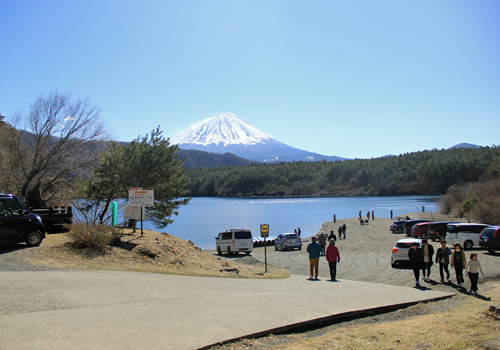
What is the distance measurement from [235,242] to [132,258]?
13.5 m

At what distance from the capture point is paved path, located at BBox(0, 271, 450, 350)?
530 centimetres

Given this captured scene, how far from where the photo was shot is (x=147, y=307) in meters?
7.00

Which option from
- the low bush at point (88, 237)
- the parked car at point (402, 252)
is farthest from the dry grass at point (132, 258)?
the parked car at point (402, 252)

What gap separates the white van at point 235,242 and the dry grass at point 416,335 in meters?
19.0

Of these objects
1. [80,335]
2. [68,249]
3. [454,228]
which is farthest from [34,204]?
[454,228]

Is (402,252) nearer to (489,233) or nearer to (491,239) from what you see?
(491,239)

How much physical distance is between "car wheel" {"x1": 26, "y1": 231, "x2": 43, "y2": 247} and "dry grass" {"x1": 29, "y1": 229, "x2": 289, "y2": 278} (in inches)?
10.3

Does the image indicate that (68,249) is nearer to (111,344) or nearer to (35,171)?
(111,344)

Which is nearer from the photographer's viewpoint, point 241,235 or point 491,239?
point 491,239

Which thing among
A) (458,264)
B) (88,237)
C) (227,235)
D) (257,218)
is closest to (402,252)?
(458,264)

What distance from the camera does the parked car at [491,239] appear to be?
19.7 metres

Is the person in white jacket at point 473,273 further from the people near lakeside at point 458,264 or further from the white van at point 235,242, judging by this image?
the white van at point 235,242

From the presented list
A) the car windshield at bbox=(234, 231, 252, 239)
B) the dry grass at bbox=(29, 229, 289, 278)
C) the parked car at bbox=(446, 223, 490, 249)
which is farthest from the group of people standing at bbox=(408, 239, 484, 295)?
the car windshield at bbox=(234, 231, 252, 239)

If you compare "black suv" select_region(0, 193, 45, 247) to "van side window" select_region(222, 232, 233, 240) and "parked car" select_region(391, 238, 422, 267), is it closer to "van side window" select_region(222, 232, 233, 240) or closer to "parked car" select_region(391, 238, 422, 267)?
"van side window" select_region(222, 232, 233, 240)
